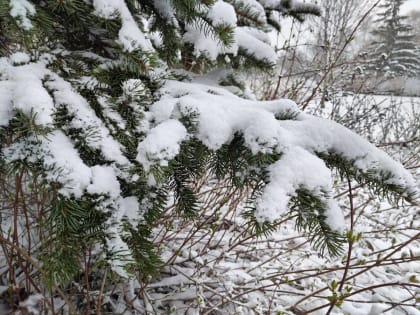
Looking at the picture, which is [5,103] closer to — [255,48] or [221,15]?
[221,15]

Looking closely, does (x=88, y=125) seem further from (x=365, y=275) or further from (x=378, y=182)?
(x=365, y=275)

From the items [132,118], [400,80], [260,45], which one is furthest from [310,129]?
[400,80]

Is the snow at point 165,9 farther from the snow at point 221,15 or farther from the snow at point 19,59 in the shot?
the snow at point 19,59

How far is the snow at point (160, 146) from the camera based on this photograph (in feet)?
1.93

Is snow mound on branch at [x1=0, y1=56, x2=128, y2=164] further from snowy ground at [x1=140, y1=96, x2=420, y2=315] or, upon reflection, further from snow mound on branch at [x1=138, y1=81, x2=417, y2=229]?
snowy ground at [x1=140, y1=96, x2=420, y2=315]

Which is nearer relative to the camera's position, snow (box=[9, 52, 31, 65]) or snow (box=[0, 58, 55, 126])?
snow (box=[0, 58, 55, 126])

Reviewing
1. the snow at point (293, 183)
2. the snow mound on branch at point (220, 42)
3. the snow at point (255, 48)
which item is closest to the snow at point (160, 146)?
the snow at point (293, 183)

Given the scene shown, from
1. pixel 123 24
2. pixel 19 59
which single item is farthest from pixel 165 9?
pixel 19 59

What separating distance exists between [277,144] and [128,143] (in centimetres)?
38

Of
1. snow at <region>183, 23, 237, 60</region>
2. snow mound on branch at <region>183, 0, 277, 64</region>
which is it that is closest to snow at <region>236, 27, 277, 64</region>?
snow mound on branch at <region>183, 0, 277, 64</region>

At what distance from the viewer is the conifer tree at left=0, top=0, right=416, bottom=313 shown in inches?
22.2

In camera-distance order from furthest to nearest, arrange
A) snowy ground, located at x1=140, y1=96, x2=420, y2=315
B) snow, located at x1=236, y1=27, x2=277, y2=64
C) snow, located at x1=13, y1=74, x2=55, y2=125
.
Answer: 1. snowy ground, located at x1=140, y1=96, x2=420, y2=315
2. snow, located at x1=236, y1=27, x2=277, y2=64
3. snow, located at x1=13, y1=74, x2=55, y2=125

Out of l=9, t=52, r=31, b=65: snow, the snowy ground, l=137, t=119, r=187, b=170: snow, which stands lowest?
the snowy ground

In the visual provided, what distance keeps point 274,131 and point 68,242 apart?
0.54 metres
